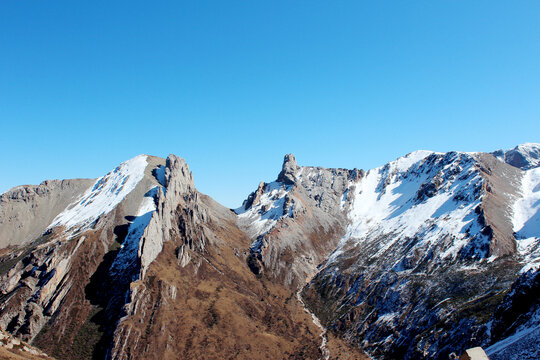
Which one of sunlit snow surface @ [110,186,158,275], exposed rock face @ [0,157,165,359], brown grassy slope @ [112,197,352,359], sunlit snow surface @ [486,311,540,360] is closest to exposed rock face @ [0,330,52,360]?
brown grassy slope @ [112,197,352,359]

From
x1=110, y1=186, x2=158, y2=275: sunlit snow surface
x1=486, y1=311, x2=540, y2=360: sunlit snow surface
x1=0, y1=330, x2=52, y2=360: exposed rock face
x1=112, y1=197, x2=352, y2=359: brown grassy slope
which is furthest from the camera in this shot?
x1=110, y1=186, x2=158, y2=275: sunlit snow surface

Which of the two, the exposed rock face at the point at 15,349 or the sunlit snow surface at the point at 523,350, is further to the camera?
the exposed rock face at the point at 15,349

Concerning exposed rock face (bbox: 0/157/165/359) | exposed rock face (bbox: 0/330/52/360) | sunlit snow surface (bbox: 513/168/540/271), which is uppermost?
sunlit snow surface (bbox: 513/168/540/271)

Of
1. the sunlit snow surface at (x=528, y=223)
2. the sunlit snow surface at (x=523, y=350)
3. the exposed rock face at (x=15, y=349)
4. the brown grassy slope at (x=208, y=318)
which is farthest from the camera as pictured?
the sunlit snow surface at (x=528, y=223)

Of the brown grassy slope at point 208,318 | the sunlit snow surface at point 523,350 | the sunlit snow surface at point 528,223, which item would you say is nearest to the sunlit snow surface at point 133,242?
the brown grassy slope at point 208,318

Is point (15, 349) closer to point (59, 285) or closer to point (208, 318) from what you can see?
point (208, 318)

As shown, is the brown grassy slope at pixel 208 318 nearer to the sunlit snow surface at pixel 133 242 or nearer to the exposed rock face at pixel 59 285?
the sunlit snow surface at pixel 133 242

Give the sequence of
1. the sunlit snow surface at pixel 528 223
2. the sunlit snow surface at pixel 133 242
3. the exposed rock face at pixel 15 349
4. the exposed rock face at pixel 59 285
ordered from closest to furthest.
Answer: the exposed rock face at pixel 15 349
the exposed rock face at pixel 59 285
the sunlit snow surface at pixel 528 223
the sunlit snow surface at pixel 133 242

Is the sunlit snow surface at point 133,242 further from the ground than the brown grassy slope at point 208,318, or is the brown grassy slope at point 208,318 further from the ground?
the sunlit snow surface at point 133,242

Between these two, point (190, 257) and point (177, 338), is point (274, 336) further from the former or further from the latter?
point (190, 257)

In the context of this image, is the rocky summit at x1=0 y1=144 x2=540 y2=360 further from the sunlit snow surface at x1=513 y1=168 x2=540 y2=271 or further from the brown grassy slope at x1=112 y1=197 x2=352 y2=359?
the sunlit snow surface at x1=513 y1=168 x2=540 y2=271
